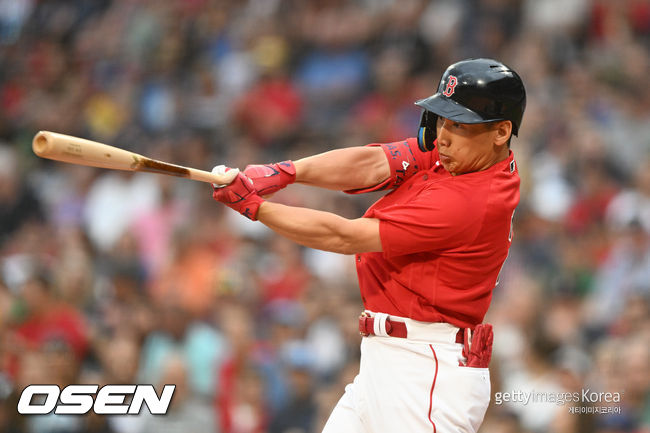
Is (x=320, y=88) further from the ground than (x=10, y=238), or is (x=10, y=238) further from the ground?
(x=320, y=88)

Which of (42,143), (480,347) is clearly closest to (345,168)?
(480,347)

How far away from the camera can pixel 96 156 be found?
9.05ft

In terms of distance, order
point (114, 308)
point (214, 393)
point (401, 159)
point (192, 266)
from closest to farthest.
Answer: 1. point (401, 159)
2. point (214, 393)
3. point (114, 308)
4. point (192, 266)

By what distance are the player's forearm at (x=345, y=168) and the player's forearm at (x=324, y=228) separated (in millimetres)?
343

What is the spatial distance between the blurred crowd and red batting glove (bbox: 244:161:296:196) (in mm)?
2206

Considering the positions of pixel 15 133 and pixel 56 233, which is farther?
pixel 15 133

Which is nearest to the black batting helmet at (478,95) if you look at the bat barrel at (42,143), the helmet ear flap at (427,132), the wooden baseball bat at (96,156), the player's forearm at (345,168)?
the helmet ear flap at (427,132)

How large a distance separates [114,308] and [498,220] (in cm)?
433

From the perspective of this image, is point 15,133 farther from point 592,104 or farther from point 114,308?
point 592,104

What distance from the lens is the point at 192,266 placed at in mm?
7188

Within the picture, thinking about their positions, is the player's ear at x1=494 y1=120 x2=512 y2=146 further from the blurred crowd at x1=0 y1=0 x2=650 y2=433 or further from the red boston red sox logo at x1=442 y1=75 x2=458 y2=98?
the blurred crowd at x1=0 y1=0 x2=650 y2=433

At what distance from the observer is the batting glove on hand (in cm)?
290

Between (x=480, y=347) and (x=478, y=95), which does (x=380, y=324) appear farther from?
(x=478, y=95)

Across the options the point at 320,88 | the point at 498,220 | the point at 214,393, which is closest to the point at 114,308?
the point at 214,393
